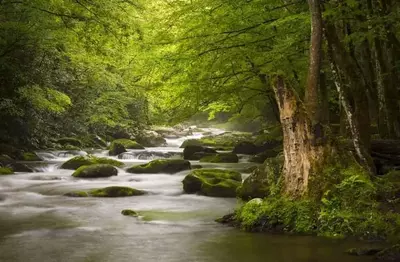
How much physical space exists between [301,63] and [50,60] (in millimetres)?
15119

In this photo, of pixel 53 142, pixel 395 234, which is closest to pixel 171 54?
pixel 395 234

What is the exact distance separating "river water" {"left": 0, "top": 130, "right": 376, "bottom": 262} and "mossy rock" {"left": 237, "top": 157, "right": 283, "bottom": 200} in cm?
58

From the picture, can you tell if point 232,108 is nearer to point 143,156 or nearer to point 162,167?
point 162,167

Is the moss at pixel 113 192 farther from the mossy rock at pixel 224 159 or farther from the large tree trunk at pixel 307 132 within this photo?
the mossy rock at pixel 224 159

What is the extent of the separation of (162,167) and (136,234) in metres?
10.7

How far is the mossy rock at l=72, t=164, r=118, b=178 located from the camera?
18.2 m

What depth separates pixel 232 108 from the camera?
1808 cm

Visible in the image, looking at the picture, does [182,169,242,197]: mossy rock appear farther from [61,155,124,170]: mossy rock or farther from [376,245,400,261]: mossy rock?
[61,155,124,170]: mossy rock

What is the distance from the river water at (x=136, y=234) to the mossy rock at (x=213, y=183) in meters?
0.40

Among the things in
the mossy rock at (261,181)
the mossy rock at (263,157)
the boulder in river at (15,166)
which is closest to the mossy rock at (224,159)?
the mossy rock at (263,157)

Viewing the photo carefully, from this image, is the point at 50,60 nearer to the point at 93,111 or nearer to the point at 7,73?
the point at 7,73

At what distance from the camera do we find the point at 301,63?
12.9 metres

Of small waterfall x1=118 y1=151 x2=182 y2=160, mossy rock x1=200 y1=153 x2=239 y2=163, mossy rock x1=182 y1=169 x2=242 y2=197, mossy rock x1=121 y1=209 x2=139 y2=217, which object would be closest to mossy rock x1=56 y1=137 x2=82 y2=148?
small waterfall x1=118 y1=151 x2=182 y2=160

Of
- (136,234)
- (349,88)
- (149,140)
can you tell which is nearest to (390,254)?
(349,88)
